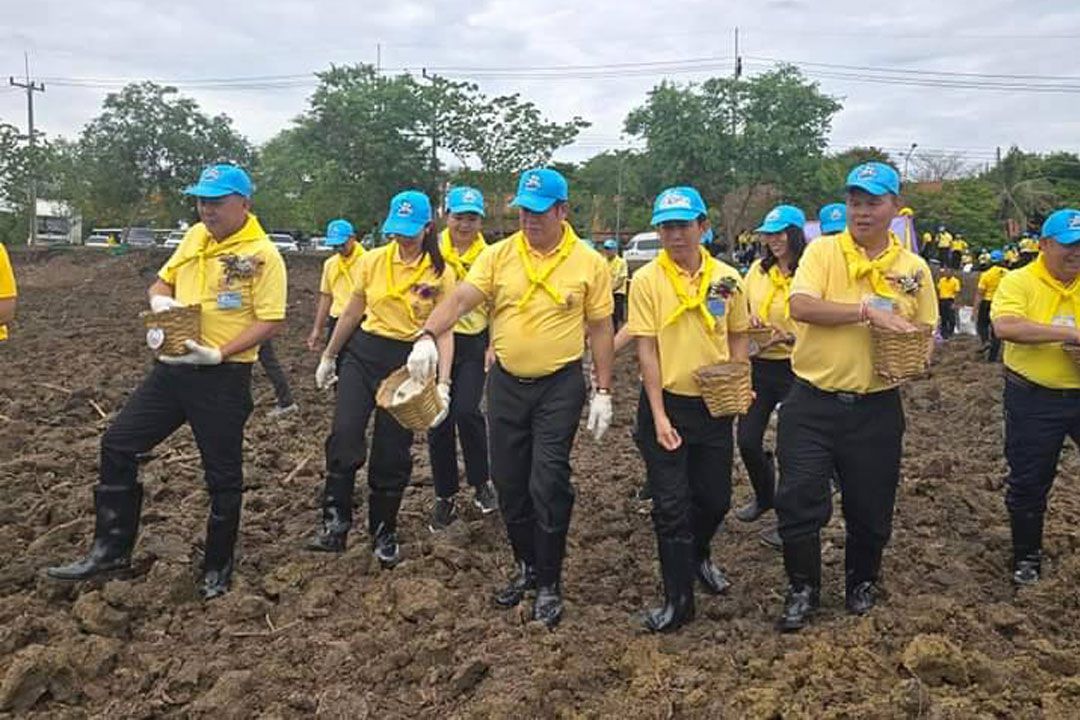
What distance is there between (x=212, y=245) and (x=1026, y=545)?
3903mm

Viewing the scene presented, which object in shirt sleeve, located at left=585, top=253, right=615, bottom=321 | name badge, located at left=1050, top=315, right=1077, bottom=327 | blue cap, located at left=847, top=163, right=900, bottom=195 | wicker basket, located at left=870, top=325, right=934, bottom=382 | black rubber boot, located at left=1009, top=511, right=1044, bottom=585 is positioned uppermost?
blue cap, located at left=847, top=163, right=900, bottom=195

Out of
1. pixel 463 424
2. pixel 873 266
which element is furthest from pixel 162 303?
pixel 873 266

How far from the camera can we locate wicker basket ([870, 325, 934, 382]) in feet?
11.8

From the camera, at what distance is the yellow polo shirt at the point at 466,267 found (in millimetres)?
5404

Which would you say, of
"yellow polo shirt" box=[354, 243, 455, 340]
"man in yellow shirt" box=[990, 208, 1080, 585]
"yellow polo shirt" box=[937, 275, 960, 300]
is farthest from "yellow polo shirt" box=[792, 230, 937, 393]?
"yellow polo shirt" box=[937, 275, 960, 300]

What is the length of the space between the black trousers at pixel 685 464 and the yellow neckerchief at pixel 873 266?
76 centimetres

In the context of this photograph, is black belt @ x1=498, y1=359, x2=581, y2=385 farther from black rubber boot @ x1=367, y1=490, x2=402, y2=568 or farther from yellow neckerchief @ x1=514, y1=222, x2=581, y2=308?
black rubber boot @ x1=367, y1=490, x2=402, y2=568

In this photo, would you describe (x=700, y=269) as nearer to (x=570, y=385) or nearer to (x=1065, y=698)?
(x=570, y=385)

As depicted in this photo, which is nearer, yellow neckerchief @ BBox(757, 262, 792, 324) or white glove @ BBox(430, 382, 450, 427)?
white glove @ BBox(430, 382, 450, 427)

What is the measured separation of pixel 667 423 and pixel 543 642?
37.2 inches

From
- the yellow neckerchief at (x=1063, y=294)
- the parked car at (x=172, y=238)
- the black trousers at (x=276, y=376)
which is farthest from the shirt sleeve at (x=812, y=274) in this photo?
the parked car at (x=172, y=238)

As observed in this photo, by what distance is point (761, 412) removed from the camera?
17.3 feet

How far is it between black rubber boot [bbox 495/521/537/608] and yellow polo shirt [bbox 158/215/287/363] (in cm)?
137

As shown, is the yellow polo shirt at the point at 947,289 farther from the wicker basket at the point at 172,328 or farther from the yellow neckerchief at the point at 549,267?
the wicker basket at the point at 172,328
